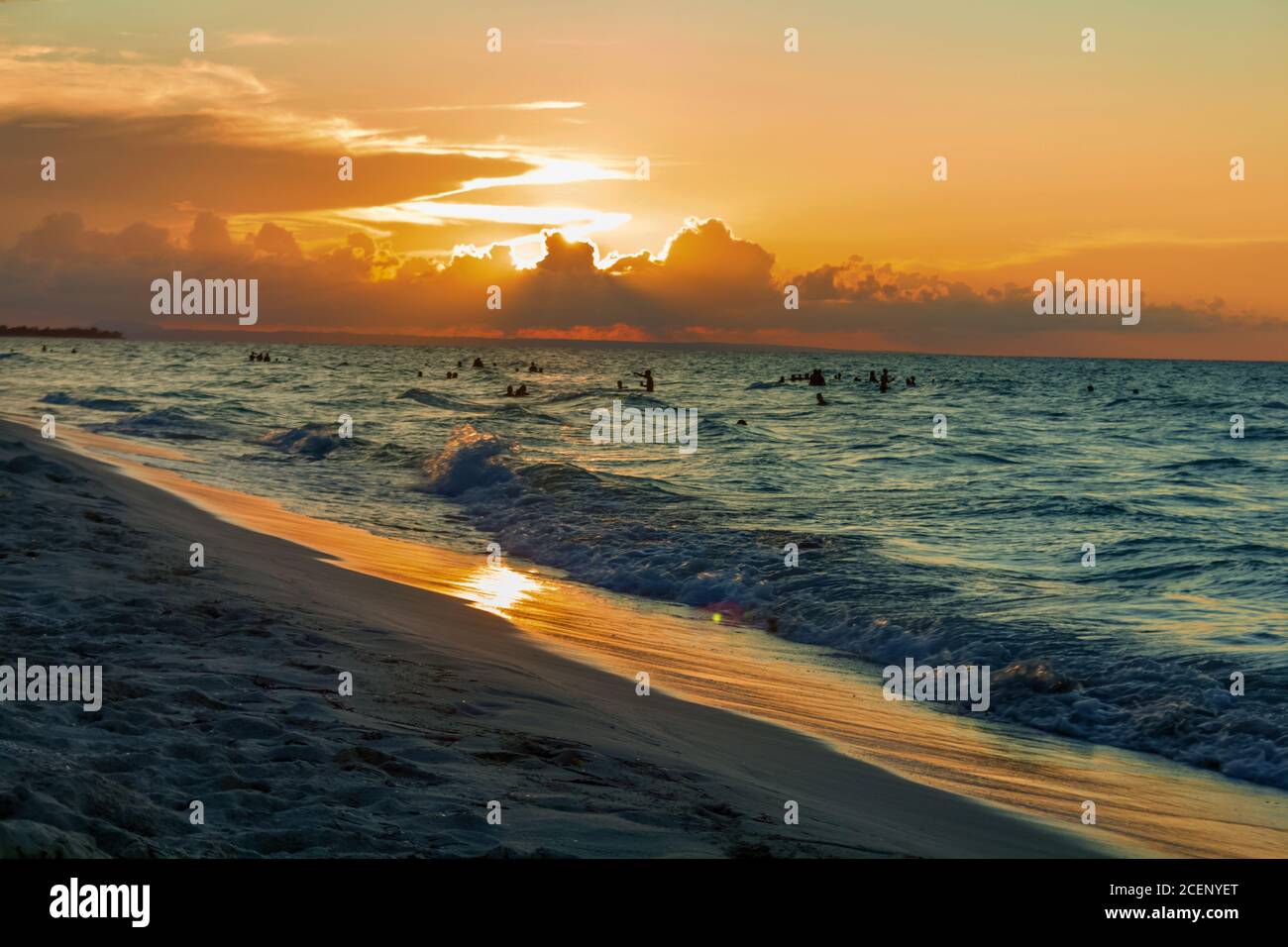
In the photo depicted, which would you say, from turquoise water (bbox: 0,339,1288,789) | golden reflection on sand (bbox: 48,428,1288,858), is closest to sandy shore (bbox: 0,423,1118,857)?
golden reflection on sand (bbox: 48,428,1288,858)

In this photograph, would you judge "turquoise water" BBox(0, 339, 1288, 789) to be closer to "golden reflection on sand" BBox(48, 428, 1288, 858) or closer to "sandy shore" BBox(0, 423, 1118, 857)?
"golden reflection on sand" BBox(48, 428, 1288, 858)

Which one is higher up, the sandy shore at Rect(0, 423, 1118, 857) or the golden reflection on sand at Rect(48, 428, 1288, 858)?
the sandy shore at Rect(0, 423, 1118, 857)

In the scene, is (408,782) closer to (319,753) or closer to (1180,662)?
(319,753)

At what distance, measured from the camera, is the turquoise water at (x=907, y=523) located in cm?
1068

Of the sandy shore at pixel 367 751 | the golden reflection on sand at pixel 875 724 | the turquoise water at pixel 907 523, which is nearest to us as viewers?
the sandy shore at pixel 367 751

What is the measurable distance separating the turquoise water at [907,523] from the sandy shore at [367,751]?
3976mm

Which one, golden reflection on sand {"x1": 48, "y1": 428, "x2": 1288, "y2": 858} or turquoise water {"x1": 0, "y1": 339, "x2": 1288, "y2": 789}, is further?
turquoise water {"x1": 0, "y1": 339, "x2": 1288, "y2": 789}

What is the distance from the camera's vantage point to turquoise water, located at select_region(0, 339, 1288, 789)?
420 inches

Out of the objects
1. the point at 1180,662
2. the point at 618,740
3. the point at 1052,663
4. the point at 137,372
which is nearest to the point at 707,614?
the point at 1052,663

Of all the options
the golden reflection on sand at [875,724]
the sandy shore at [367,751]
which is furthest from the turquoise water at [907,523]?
the sandy shore at [367,751]

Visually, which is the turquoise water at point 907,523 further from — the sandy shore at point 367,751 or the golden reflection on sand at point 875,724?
the sandy shore at point 367,751

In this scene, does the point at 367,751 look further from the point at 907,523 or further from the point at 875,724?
the point at 907,523

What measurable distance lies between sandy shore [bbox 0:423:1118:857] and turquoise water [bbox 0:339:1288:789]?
398 centimetres
